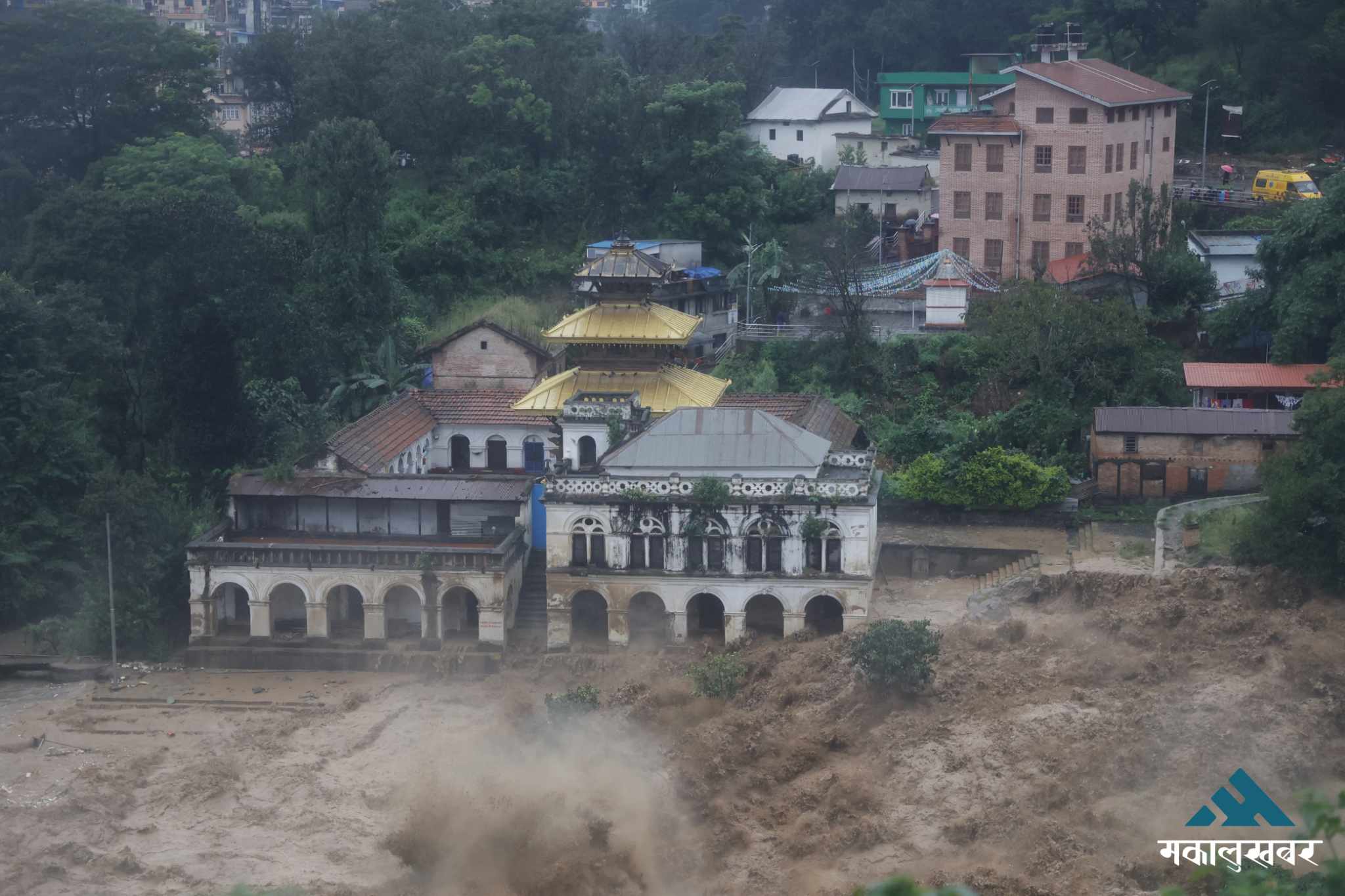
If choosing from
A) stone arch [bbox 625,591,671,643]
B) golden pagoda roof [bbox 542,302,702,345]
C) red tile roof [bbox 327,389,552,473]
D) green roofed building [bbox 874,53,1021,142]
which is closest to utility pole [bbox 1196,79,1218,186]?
green roofed building [bbox 874,53,1021,142]

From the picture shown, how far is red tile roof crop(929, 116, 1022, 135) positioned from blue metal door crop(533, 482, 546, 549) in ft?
75.3

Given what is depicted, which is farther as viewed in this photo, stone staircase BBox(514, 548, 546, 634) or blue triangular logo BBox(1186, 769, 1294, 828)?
stone staircase BBox(514, 548, 546, 634)

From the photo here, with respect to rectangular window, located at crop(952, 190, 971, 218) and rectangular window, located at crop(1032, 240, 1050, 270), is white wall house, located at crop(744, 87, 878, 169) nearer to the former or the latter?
rectangular window, located at crop(952, 190, 971, 218)

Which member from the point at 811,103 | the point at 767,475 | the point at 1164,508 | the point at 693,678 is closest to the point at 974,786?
the point at 693,678

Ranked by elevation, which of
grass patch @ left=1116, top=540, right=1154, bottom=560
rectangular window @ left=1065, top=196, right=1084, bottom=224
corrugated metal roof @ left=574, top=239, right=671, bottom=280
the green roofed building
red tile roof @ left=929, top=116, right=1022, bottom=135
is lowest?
grass patch @ left=1116, top=540, right=1154, bottom=560

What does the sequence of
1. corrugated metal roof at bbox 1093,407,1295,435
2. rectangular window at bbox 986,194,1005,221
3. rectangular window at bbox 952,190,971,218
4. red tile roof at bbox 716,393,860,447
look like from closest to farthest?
1. red tile roof at bbox 716,393,860,447
2. corrugated metal roof at bbox 1093,407,1295,435
3. rectangular window at bbox 986,194,1005,221
4. rectangular window at bbox 952,190,971,218

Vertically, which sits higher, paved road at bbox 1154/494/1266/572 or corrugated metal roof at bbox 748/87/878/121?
corrugated metal roof at bbox 748/87/878/121

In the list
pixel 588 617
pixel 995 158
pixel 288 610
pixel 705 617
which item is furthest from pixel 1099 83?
pixel 288 610

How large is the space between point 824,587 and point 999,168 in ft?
79.4

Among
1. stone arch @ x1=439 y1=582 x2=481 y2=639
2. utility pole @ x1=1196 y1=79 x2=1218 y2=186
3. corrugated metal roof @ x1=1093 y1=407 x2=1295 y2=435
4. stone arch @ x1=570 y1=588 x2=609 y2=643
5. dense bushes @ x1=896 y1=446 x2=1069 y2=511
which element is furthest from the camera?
utility pole @ x1=1196 y1=79 x2=1218 y2=186

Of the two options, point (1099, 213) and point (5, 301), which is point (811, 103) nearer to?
point (1099, 213)

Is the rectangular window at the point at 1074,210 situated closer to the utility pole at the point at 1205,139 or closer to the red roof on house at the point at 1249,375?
the utility pole at the point at 1205,139

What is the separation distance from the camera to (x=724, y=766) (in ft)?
110

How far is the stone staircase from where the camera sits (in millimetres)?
40688
